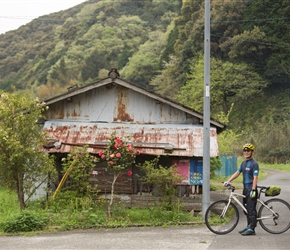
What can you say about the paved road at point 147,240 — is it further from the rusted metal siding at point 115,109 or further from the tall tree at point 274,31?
the tall tree at point 274,31

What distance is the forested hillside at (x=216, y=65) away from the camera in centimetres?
5331

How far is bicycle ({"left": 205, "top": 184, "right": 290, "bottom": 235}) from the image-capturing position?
10836 millimetres

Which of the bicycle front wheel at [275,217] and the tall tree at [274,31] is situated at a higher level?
the tall tree at [274,31]

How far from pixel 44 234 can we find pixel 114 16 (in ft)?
326

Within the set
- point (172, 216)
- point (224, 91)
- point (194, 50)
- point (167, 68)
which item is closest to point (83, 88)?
point (172, 216)

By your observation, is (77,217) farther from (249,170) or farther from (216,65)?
(216,65)

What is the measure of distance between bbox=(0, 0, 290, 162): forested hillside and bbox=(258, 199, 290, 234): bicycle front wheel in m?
25.7

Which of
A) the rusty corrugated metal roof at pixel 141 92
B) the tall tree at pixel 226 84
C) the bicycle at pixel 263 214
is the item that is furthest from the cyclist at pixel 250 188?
the tall tree at pixel 226 84

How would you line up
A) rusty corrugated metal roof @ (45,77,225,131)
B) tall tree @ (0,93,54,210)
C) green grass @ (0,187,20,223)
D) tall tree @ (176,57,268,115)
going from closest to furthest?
1. tall tree @ (0,93,54,210)
2. green grass @ (0,187,20,223)
3. rusty corrugated metal roof @ (45,77,225,131)
4. tall tree @ (176,57,268,115)

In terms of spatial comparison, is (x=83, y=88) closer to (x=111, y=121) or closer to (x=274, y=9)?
(x=111, y=121)

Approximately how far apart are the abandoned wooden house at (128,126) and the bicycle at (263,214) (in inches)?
181

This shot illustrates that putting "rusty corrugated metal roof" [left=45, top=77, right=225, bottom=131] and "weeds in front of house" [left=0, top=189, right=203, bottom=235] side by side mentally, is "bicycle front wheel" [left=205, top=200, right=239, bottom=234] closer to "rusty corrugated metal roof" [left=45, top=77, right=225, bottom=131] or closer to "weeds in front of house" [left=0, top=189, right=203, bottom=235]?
"weeds in front of house" [left=0, top=189, right=203, bottom=235]

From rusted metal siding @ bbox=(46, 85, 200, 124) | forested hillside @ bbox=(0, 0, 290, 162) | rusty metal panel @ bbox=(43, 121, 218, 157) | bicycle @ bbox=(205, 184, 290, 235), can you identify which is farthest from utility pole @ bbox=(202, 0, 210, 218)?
forested hillside @ bbox=(0, 0, 290, 162)

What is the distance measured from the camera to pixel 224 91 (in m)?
55.7
